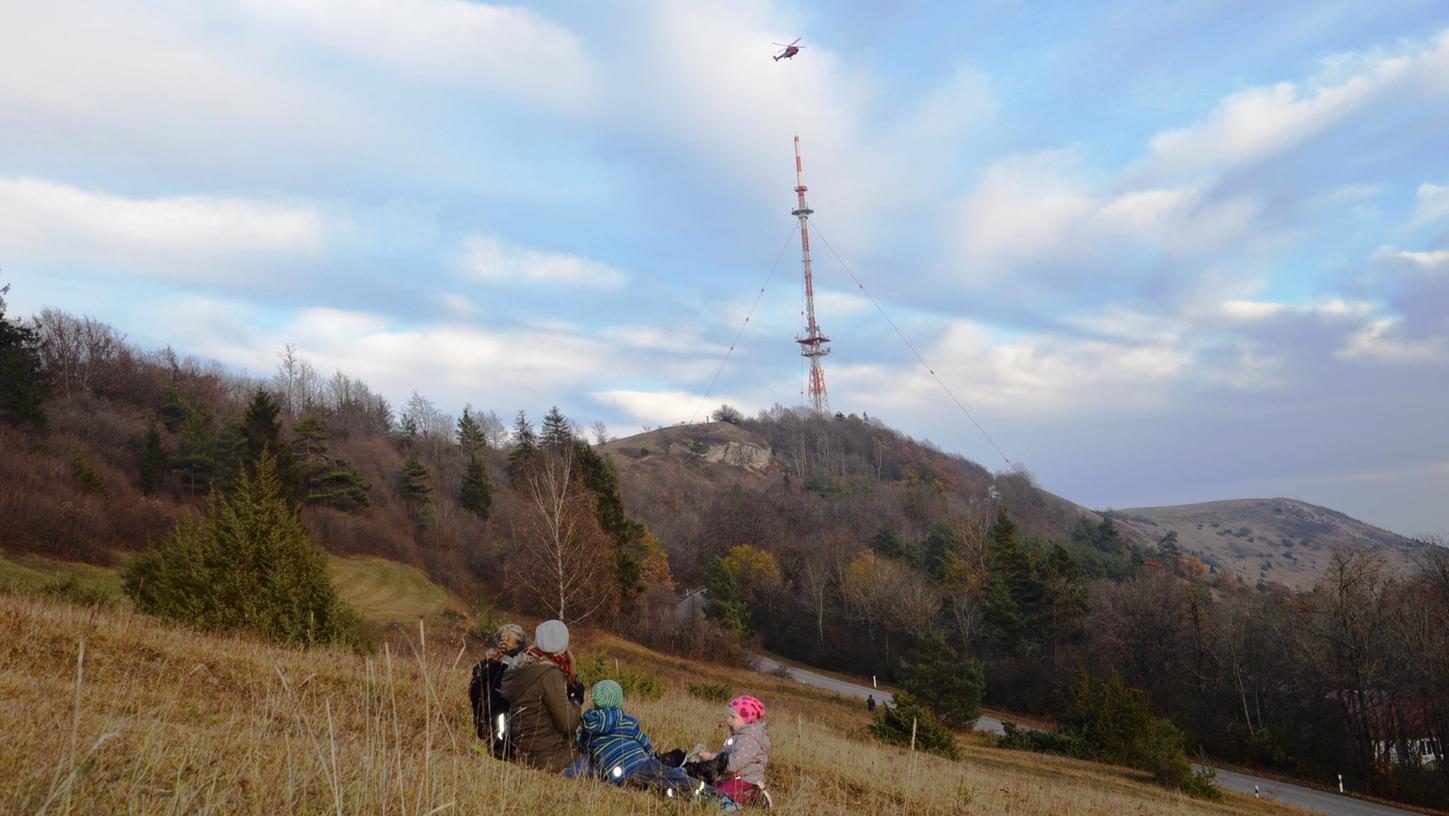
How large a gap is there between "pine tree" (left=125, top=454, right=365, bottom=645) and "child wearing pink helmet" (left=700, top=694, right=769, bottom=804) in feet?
34.8

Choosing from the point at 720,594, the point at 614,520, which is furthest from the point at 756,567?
the point at 614,520

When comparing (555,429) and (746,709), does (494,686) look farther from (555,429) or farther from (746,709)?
(555,429)

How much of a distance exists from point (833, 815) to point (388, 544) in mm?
46844

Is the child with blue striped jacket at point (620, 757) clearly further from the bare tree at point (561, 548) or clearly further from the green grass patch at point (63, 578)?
the bare tree at point (561, 548)

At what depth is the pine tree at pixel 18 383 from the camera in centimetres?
3981

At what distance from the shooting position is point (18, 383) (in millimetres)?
40062

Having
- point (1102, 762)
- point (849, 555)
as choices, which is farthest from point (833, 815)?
point (849, 555)

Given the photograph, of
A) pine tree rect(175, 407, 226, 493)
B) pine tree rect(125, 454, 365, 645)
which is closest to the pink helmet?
pine tree rect(125, 454, 365, 645)

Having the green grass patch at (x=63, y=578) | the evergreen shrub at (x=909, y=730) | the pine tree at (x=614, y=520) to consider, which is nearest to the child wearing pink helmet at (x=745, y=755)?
the evergreen shrub at (x=909, y=730)

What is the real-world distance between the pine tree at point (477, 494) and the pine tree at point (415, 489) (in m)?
2.92

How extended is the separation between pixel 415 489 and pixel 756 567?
88.4 feet

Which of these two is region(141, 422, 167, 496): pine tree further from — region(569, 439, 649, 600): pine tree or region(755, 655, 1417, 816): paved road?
region(755, 655, 1417, 816): paved road

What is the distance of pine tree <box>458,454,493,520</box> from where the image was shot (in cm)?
6087

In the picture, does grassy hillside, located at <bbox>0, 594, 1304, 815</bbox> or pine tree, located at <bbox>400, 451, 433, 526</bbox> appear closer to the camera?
grassy hillside, located at <bbox>0, 594, 1304, 815</bbox>
